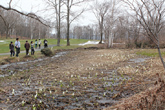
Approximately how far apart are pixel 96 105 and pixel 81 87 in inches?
76.0

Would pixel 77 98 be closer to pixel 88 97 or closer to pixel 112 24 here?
pixel 88 97

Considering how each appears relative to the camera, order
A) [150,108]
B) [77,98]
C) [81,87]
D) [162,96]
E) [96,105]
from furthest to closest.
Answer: [81,87]
[77,98]
[96,105]
[162,96]
[150,108]

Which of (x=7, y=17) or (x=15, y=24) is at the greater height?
(x=15, y=24)

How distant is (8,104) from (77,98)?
2373mm

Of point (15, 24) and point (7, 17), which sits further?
point (15, 24)

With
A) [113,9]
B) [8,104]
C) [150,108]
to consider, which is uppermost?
[113,9]

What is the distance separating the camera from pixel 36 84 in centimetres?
736

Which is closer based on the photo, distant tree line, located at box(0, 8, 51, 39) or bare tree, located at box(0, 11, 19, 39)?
bare tree, located at box(0, 11, 19, 39)

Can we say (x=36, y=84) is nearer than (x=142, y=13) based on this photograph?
No

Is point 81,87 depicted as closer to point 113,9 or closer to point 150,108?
point 150,108

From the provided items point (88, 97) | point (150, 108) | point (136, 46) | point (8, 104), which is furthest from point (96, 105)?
point (136, 46)

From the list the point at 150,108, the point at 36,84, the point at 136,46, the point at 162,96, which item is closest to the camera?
the point at 150,108

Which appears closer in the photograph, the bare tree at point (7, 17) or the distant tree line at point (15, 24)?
the bare tree at point (7, 17)

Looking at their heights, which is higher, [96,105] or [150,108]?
[150,108]
